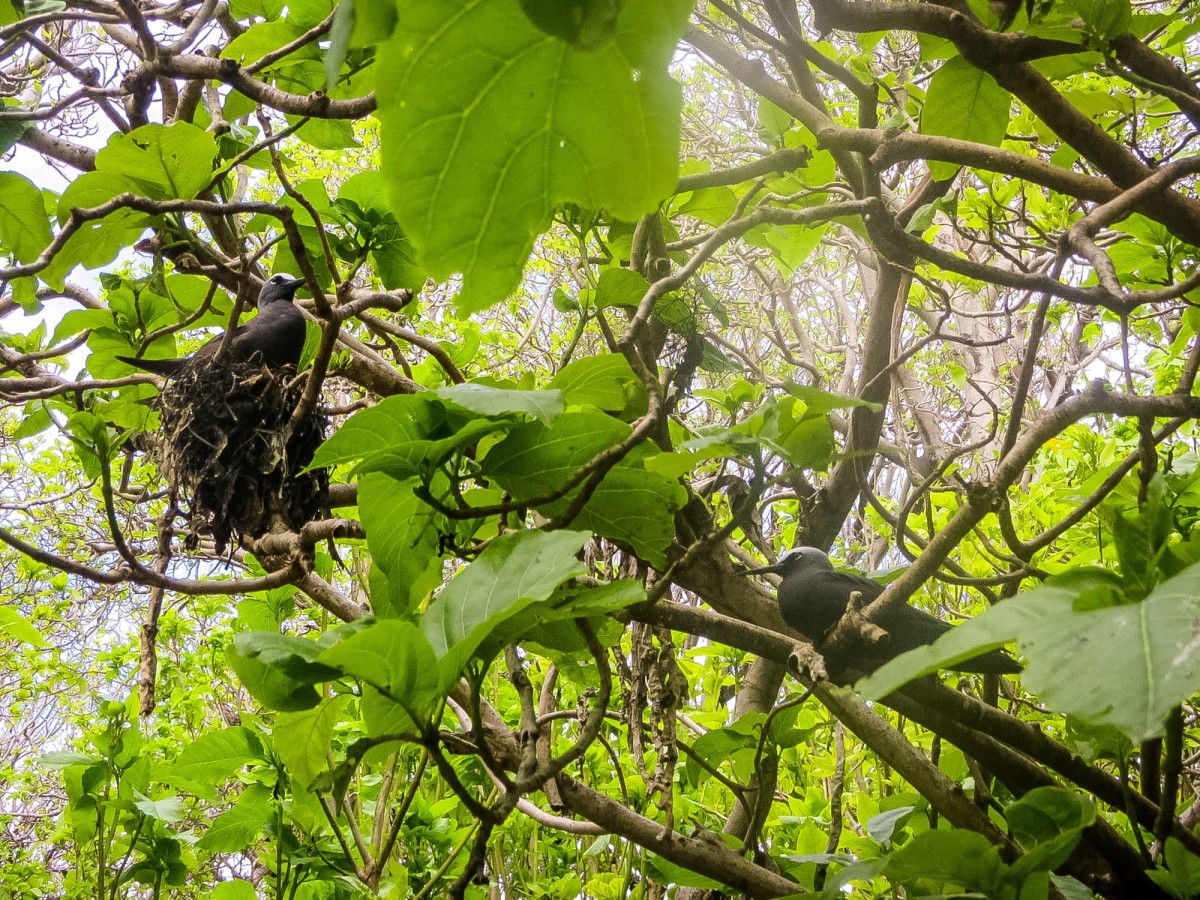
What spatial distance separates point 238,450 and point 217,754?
1.40ft

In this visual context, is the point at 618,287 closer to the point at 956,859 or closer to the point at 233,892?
the point at 956,859

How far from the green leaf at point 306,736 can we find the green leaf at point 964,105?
0.92 m

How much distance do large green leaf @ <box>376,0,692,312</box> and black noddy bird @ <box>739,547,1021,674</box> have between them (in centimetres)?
65

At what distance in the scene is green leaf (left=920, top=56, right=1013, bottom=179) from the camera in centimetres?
94

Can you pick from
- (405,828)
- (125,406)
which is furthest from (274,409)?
(405,828)

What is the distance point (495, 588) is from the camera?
20.5 inches

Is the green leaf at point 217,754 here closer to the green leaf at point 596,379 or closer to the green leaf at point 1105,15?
the green leaf at point 596,379

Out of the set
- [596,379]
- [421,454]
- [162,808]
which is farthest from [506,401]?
[162,808]

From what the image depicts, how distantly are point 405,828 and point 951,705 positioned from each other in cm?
101

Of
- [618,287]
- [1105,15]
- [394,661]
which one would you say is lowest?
[394,661]

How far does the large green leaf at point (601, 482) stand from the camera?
1.98 feet

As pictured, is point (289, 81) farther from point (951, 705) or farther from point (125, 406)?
point (951, 705)

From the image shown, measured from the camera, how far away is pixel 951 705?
79cm

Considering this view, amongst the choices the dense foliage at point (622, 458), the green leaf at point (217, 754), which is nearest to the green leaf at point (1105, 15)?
the dense foliage at point (622, 458)
